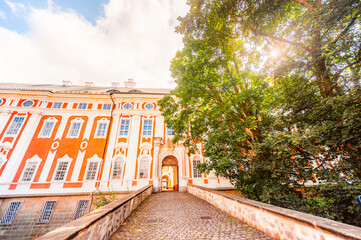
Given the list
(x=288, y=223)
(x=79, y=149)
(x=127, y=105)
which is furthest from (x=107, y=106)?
(x=288, y=223)

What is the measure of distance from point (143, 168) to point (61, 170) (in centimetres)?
763

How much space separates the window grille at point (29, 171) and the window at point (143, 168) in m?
9.62

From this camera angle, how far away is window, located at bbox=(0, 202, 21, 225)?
34.2ft

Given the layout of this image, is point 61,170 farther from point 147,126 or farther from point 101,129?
point 147,126

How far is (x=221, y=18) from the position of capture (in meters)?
6.21

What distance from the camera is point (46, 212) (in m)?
11.0

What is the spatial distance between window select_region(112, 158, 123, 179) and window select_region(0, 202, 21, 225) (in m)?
7.27

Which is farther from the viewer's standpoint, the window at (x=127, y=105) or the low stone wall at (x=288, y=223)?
the window at (x=127, y=105)

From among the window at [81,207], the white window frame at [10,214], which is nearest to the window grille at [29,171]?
the white window frame at [10,214]

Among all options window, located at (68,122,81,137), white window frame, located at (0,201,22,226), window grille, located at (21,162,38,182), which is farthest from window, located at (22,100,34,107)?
white window frame, located at (0,201,22,226)

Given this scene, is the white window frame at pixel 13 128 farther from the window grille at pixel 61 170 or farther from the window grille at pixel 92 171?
the window grille at pixel 92 171

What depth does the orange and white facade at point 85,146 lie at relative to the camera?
12562 mm

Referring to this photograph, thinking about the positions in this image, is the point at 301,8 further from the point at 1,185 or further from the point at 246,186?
the point at 1,185

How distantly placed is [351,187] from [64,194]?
1731 centimetres
